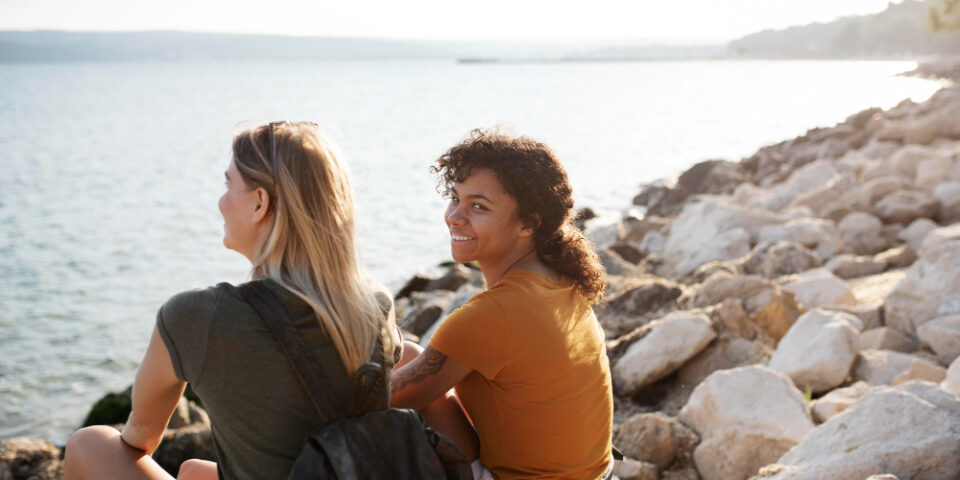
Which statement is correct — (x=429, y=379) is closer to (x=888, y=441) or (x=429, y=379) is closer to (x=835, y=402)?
(x=888, y=441)

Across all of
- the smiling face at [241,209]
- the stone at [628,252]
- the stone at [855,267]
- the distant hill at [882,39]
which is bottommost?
the stone at [628,252]

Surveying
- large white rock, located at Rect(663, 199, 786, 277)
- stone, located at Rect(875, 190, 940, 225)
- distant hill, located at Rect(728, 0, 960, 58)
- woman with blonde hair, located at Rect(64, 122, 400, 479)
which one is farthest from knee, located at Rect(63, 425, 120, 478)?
distant hill, located at Rect(728, 0, 960, 58)

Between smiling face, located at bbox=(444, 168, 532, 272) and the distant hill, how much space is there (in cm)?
9723

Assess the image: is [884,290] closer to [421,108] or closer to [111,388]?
[111,388]

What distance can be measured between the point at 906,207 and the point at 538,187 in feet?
23.8

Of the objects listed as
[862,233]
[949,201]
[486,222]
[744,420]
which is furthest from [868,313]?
[949,201]

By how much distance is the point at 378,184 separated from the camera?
20.3 metres

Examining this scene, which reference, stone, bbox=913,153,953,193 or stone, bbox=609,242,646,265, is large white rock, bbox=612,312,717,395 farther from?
stone, bbox=913,153,953,193

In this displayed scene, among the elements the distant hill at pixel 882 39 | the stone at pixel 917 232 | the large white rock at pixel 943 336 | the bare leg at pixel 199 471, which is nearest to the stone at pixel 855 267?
the stone at pixel 917 232

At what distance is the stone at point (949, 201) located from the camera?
27.3ft

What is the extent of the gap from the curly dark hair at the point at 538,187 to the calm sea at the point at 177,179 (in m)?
0.11

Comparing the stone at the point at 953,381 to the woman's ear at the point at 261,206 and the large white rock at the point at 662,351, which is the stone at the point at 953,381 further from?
the woman's ear at the point at 261,206

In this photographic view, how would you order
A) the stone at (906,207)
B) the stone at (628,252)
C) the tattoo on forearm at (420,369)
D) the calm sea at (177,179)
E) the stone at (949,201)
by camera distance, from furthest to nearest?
the calm sea at (177,179), the stone at (628,252), the stone at (906,207), the stone at (949,201), the tattoo on forearm at (420,369)

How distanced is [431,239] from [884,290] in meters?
8.81
